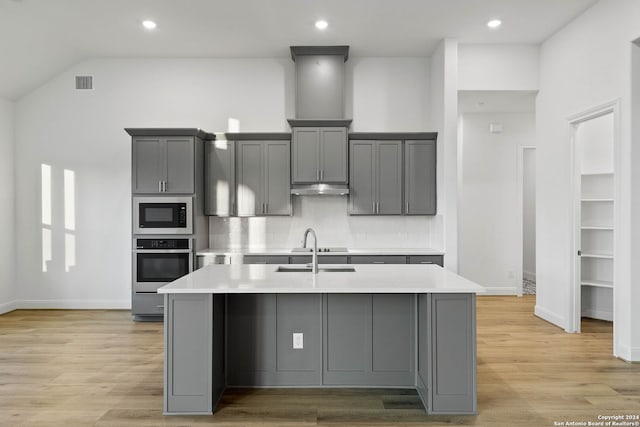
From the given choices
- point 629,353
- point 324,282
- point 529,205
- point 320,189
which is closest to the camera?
point 324,282

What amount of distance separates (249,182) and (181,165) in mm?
835

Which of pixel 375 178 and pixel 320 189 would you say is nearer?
pixel 320 189

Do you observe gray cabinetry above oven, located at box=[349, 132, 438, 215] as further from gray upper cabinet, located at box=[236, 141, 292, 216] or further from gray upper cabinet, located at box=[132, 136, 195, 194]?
gray upper cabinet, located at box=[132, 136, 195, 194]

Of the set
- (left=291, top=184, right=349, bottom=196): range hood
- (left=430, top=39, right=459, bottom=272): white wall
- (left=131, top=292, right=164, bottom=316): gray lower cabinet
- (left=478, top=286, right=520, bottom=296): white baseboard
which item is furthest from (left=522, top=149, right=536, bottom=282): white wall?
(left=131, top=292, right=164, bottom=316): gray lower cabinet

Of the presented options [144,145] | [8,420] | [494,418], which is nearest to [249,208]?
[144,145]

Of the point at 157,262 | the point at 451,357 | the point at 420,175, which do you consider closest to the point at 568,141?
the point at 420,175

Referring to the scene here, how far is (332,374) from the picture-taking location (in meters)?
3.43

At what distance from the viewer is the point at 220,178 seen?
5832 mm

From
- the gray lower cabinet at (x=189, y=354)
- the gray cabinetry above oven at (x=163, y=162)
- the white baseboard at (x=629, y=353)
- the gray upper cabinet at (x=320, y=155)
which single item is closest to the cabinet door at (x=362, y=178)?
the gray upper cabinet at (x=320, y=155)

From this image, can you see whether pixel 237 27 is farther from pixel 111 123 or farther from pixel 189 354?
pixel 189 354

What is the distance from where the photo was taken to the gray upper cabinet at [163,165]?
553 centimetres

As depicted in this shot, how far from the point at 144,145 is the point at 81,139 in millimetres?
1260

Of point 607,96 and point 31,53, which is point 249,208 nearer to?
point 31,53

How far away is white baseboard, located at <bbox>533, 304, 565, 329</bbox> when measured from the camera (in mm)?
5246
